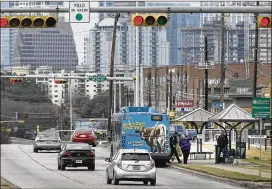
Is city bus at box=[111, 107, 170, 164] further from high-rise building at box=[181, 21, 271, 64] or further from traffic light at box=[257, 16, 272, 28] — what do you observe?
high-rise building at box=[181, 21, 271, 64]

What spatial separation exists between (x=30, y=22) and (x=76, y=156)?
2041cm

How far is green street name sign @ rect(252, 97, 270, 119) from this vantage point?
44.7m

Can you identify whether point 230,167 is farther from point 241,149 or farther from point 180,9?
point 180,9

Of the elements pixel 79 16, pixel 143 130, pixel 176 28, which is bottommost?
pixel 143 130

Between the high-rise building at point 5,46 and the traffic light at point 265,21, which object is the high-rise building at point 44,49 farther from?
the traffic light at point 265,21

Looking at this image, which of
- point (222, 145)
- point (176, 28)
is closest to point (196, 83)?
point (176, 28)

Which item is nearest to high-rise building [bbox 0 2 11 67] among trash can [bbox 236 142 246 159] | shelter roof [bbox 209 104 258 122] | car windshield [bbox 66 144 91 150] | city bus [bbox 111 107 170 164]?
trash can [bbox 236 142 246 159]

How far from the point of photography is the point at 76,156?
51375 millimetres

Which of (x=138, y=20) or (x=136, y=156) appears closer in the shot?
(x=138, y=20)

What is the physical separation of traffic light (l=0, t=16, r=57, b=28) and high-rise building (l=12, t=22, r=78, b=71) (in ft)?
292

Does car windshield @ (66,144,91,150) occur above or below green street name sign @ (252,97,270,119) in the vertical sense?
below

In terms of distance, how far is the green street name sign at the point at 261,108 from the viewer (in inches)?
1759

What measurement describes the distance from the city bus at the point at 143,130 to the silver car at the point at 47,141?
17334 millimetres

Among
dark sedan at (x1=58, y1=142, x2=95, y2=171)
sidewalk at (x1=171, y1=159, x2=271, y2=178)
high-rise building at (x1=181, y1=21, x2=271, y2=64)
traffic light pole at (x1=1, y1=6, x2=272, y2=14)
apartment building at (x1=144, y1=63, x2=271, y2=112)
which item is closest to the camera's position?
traffic light pole at (x1=1, y1=6, x2=272, y2=14)
